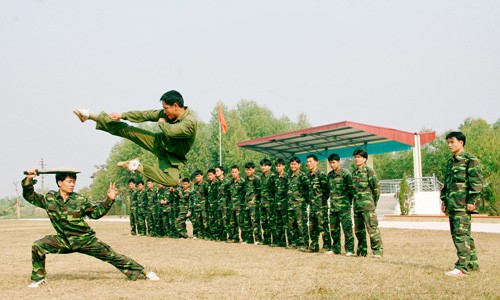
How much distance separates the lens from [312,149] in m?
30.2

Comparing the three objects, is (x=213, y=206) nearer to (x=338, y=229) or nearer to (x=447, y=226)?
(x=338, y=229)

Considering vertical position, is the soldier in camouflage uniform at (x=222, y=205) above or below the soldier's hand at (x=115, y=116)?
below

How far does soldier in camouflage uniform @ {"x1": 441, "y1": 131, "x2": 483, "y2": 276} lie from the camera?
307 inches

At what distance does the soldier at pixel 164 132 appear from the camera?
6.54 metres

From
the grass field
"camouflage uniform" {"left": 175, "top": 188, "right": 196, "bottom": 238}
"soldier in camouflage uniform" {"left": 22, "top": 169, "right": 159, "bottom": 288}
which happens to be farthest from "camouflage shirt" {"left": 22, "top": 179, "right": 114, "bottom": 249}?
"camouflage uniform" {"left": 175, "top": 188, "right": 196, "bottom": 238}

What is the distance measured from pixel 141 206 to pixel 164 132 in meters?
13.4

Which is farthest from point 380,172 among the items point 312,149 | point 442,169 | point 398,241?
point 398,241

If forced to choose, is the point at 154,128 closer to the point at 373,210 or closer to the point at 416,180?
the point at 416,180

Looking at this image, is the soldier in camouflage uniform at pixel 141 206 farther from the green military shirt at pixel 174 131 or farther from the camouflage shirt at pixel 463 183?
the camouflage shirt at pixel 463 183

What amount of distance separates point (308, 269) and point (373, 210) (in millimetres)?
2370

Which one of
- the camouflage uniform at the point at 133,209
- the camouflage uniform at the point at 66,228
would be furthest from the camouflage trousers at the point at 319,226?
the camouflage uniform at the point at 133,209

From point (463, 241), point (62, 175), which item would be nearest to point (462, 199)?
point (463, 241)

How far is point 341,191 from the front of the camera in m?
10.9

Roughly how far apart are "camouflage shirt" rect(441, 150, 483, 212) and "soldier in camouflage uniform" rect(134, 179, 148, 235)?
13194 mm
